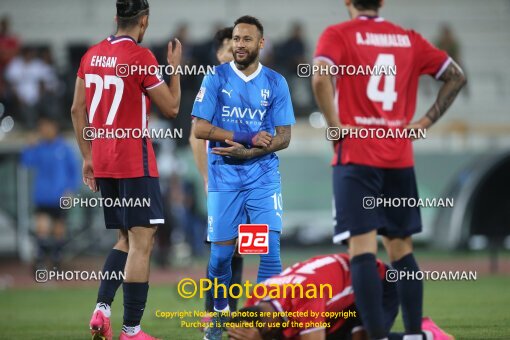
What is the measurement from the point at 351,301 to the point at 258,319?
801mm

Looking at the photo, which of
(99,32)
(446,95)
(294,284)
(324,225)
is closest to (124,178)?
(294,284)

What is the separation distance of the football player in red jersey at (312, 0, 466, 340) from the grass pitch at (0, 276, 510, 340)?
1.69 meters

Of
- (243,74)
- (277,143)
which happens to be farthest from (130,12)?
(277,143)

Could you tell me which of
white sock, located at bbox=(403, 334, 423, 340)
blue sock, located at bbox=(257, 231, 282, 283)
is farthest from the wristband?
white sock, located at bbox=(403, 334, 423, 340)

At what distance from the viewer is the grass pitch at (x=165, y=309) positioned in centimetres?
800

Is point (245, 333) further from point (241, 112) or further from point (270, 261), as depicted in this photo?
point (241, 112)

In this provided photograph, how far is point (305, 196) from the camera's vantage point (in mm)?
18422

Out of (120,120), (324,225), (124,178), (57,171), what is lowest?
(324,225)

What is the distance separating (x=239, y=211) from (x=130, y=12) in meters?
1.78

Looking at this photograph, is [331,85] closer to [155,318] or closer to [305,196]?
[155,318]

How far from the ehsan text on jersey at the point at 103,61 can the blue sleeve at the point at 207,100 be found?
0.71 meters

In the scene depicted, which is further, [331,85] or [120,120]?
[120,120]

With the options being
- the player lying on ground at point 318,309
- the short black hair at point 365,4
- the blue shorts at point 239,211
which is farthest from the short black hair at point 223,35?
the player lying on ground at point 318,309

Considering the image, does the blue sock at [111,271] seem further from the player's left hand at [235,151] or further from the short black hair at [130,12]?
the short black hair at [130,12]
